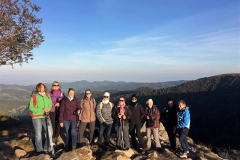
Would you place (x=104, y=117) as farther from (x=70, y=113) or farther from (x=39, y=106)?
(x=39, y=106)

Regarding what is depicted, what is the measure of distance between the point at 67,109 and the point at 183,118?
452 centimetres

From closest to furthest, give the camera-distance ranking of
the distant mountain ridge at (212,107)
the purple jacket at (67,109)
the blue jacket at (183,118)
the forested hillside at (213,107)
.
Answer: the purple jacket at (67,109) → the blue jacket at (183,118) → the distant mountain ridge at (212,107) → the forested hillside at (213,107)

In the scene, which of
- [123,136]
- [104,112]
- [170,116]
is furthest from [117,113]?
[170,116]

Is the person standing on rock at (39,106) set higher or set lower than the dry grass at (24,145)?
higher

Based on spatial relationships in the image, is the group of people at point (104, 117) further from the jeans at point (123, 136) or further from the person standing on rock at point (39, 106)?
the person standing on rock at point (39, 106)

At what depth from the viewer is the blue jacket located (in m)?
8.88

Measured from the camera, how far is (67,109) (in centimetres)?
834

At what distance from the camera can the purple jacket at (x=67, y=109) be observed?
8.33m

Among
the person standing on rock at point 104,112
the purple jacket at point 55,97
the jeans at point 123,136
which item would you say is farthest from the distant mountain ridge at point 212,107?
the purple jacket at point 55,97

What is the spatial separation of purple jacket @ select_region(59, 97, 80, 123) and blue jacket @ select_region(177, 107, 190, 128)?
412 centimetres

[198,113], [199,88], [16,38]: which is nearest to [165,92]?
[199,88]

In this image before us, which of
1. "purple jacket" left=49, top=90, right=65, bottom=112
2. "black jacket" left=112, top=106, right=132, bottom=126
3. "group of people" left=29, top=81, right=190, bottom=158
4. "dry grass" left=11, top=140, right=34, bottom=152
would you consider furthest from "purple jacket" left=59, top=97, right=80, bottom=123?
"dry grass" left=11, top=140, right=34, bottom=152

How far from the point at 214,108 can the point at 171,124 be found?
114 metres

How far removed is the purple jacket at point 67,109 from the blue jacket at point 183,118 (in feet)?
13.5
